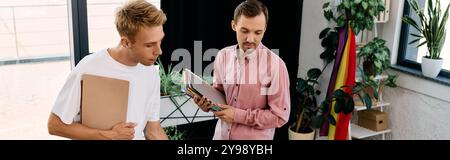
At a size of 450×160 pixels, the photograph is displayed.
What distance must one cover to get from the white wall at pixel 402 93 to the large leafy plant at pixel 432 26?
234mm

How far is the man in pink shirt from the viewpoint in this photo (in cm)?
168

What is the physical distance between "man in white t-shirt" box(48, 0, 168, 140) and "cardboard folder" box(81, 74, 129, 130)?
0.07 ft

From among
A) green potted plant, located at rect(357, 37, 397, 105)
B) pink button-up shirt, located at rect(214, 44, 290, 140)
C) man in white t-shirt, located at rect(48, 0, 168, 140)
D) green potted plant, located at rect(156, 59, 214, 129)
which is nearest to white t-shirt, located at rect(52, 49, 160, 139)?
man in white t-shirt, located at rect(48, 0, 168, 140)

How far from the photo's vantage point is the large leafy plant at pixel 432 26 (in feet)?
11.0

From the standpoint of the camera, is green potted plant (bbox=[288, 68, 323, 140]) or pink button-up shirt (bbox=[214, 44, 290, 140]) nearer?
pink button-up shirt (bbox=[214, 44, 290, 140])

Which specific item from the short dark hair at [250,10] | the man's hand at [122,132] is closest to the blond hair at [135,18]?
the man's hand at [122,132]

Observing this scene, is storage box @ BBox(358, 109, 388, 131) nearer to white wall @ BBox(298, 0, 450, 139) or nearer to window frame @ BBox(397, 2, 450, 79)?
white wall @ BBox(298, 0, 450, 139)

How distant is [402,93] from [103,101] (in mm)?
3019

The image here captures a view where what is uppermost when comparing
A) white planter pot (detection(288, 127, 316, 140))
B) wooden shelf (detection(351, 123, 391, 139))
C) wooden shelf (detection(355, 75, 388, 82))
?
wooden shelf (detection(355, 75, 388, 82))

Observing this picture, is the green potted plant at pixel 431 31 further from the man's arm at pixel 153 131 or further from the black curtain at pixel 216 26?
the man's arm at pixel 153 131

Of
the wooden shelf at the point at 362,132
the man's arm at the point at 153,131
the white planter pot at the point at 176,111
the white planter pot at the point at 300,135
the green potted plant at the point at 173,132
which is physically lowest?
the white planter pot at the point at 300,135

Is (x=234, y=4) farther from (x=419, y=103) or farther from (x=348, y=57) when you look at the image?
(x=419, y=103)
